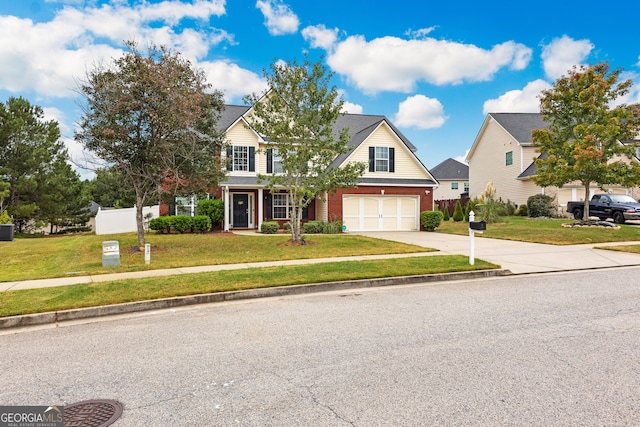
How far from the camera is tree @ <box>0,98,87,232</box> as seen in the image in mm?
25750

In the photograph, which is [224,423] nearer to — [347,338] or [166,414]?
[166,414]

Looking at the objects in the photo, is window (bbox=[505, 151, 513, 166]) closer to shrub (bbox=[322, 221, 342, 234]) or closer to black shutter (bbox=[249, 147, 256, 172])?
shrub (bbox=[322, 221, 342, 234])

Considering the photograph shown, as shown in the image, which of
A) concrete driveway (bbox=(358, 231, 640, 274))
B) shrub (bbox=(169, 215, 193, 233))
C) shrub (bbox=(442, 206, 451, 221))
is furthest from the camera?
shrub (bbox=(442, 206, 451, 221))

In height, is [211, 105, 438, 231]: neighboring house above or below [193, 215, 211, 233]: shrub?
above

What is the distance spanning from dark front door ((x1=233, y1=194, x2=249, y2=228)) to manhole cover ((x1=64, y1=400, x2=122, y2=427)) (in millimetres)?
A: 21595

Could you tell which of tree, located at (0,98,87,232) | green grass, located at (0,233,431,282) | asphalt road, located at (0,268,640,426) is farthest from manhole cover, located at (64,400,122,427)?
tree, located at (0,98,87,232)

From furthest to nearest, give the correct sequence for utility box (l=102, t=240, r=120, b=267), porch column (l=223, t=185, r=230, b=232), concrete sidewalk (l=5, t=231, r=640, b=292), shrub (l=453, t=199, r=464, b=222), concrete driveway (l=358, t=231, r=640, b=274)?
shrub (l=453, t=199, r=464, b=222), porch column (l=223, t=185, r=230, b=232), concrete driveway (l=358, t=231, r=640, b=274), utility box (l=102, t=240, r=120, b=267), concrete sidewalk (l=5, t=231, r=640, b=292)

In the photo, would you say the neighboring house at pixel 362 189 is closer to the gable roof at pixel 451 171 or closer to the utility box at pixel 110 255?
the utility box at pixel 110 255

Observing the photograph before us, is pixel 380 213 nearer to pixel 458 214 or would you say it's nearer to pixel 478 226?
pixel 458 214

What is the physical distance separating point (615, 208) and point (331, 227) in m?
16.7

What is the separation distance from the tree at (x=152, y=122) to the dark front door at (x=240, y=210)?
9.70 meters

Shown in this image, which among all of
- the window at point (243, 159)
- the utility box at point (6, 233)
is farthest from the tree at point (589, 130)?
the utility box at point (6, 233)

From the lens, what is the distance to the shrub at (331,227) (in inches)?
882

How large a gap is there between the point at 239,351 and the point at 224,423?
1.69 m
